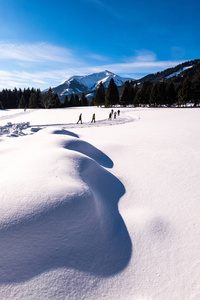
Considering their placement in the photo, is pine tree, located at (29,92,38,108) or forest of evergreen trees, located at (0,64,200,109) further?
pine tree, located at (29,92,38,108)

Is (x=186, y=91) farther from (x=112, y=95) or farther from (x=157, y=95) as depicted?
(x=112, y=95)

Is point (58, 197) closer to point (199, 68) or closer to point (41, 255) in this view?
point (41, 255)

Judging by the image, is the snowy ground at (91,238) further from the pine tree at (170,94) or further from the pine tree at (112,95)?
the pine tree at (170,94)

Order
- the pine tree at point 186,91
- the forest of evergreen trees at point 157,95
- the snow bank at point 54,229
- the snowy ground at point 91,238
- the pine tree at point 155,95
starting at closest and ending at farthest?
the snowy ground at point 91,238, the snow bank at point 54,229, the pine tree at point 186,91, the forest of evergreen trees at point 157,95, the pine tree at point 155,95

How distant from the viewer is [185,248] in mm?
3299

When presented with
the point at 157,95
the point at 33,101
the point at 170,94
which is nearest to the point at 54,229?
the point at 157,95

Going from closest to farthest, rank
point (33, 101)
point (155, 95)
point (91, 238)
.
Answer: point (91, 238) < point (155, 95) < point (33, 101)

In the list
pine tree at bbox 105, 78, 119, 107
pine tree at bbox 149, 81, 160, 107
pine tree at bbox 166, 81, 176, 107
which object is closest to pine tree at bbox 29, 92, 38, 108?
pine tree at bbox 105, 78, 119, 107

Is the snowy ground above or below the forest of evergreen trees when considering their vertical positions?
below

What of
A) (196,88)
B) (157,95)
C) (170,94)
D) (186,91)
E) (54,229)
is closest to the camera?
(54,229)

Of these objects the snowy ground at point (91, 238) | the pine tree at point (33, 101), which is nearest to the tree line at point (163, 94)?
the pine tree at point (33, 101)

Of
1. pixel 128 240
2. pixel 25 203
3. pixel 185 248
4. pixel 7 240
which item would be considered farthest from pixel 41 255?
pixel 185 248

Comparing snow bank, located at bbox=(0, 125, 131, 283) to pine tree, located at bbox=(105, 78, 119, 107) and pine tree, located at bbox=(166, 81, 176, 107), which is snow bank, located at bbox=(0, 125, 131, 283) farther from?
pine tree, located at bbox=(166, 81, 176, 107)

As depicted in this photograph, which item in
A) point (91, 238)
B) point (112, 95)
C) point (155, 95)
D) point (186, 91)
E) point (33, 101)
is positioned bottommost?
point (91, 238)
